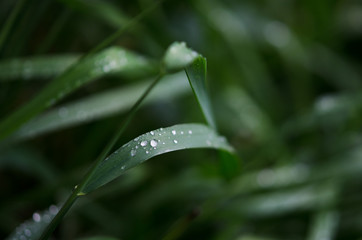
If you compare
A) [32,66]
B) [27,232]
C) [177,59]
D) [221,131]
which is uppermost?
[221,131]

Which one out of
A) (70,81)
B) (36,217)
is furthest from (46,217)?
(70,81)

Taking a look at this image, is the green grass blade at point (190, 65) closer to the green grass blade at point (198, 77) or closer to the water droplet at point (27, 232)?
the green grass blade at point (198, 77)

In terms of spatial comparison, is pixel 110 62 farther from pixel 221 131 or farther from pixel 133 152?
pixel 221 131

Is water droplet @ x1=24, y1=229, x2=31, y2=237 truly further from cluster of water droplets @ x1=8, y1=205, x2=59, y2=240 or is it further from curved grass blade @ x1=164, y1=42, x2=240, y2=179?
curved grass blade @ x1=164, y1=42, x2=240, y2=179

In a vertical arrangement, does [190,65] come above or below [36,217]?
above

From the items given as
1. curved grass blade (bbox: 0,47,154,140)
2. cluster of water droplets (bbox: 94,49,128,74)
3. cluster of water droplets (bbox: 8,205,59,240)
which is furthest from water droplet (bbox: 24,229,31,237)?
Result: cluster of water droplets (bbox: 94,49,128,74)

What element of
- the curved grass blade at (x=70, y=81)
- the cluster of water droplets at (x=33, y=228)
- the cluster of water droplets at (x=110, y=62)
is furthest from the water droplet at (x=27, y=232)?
the cluster of water droplets at (x=110, y=62)
